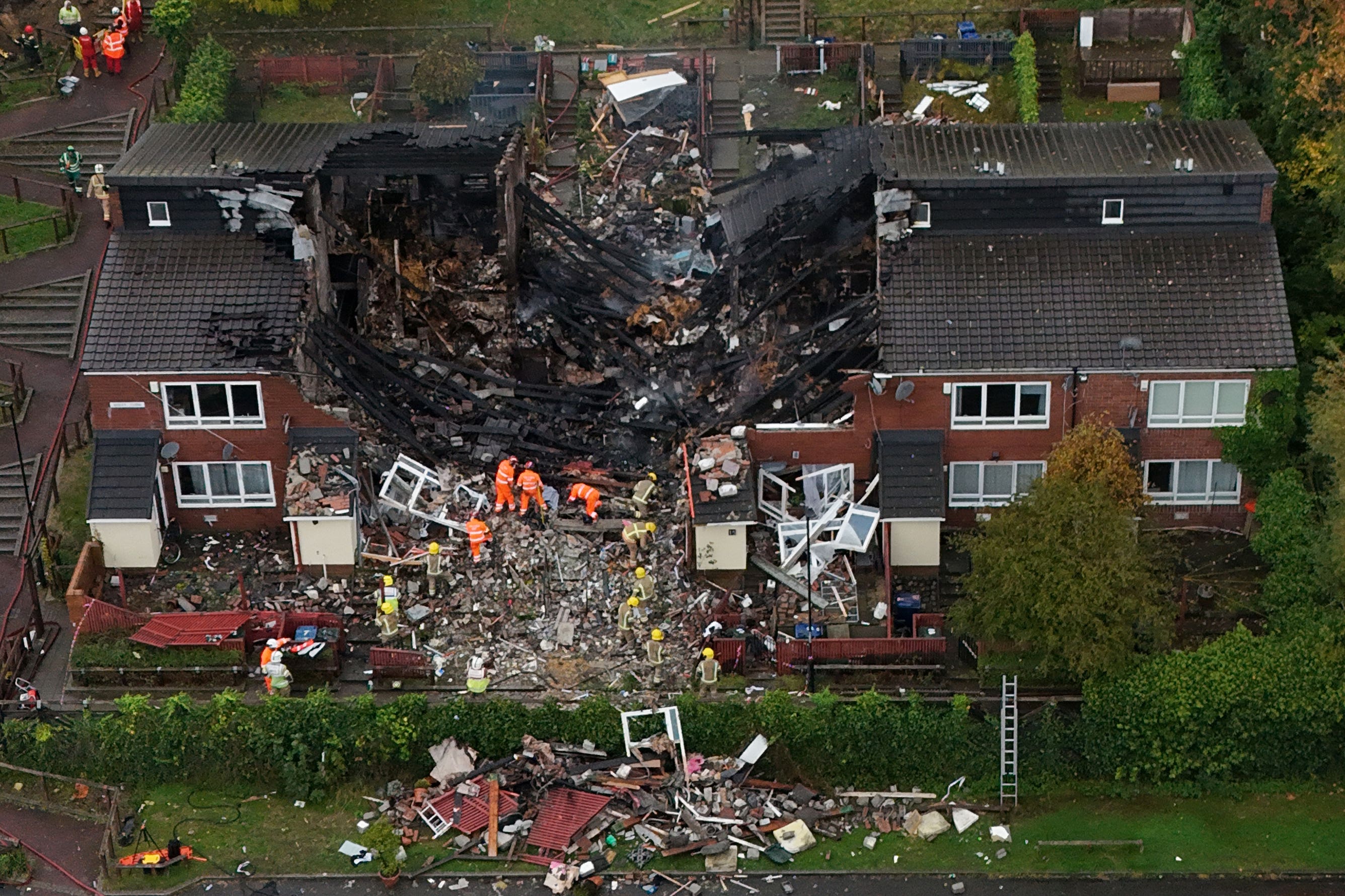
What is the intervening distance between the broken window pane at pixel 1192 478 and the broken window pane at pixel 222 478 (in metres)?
25.0

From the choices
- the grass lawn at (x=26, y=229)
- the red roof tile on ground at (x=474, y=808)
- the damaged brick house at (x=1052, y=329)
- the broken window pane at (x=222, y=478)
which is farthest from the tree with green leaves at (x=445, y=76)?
the red roof tile on ground at (x=474, y=808)

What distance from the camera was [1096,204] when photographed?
65000 mm

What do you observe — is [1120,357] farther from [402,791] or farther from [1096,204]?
[402,791]

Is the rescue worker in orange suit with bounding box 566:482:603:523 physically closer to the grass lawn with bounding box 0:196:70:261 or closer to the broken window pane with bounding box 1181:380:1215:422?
the broken window pane with bounding box 1181:380:1215:422

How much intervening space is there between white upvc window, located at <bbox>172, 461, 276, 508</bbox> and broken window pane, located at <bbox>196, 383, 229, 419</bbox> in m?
1.34

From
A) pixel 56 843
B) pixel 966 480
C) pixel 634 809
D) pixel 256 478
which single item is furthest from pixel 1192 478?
pixel 56 843

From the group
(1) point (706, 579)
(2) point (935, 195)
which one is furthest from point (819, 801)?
(2) point (935, 195)

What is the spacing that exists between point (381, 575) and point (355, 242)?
1009 cm

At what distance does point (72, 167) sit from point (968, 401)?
29552mm

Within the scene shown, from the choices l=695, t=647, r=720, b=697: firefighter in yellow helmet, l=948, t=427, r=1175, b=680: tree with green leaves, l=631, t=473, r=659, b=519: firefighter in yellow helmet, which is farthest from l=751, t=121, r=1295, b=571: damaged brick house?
l=695, t=647, r=720, b=697: firefighter in yellow helmet

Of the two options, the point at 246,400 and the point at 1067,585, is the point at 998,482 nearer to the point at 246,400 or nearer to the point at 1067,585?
the point at 1067,585

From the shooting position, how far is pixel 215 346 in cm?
6475

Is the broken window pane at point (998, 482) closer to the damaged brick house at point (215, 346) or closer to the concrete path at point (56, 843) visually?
the damaged brick house at point (215, 346)

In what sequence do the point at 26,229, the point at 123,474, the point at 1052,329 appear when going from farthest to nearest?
the point at 26,229
the point at 123,474
the point at 1052,329
